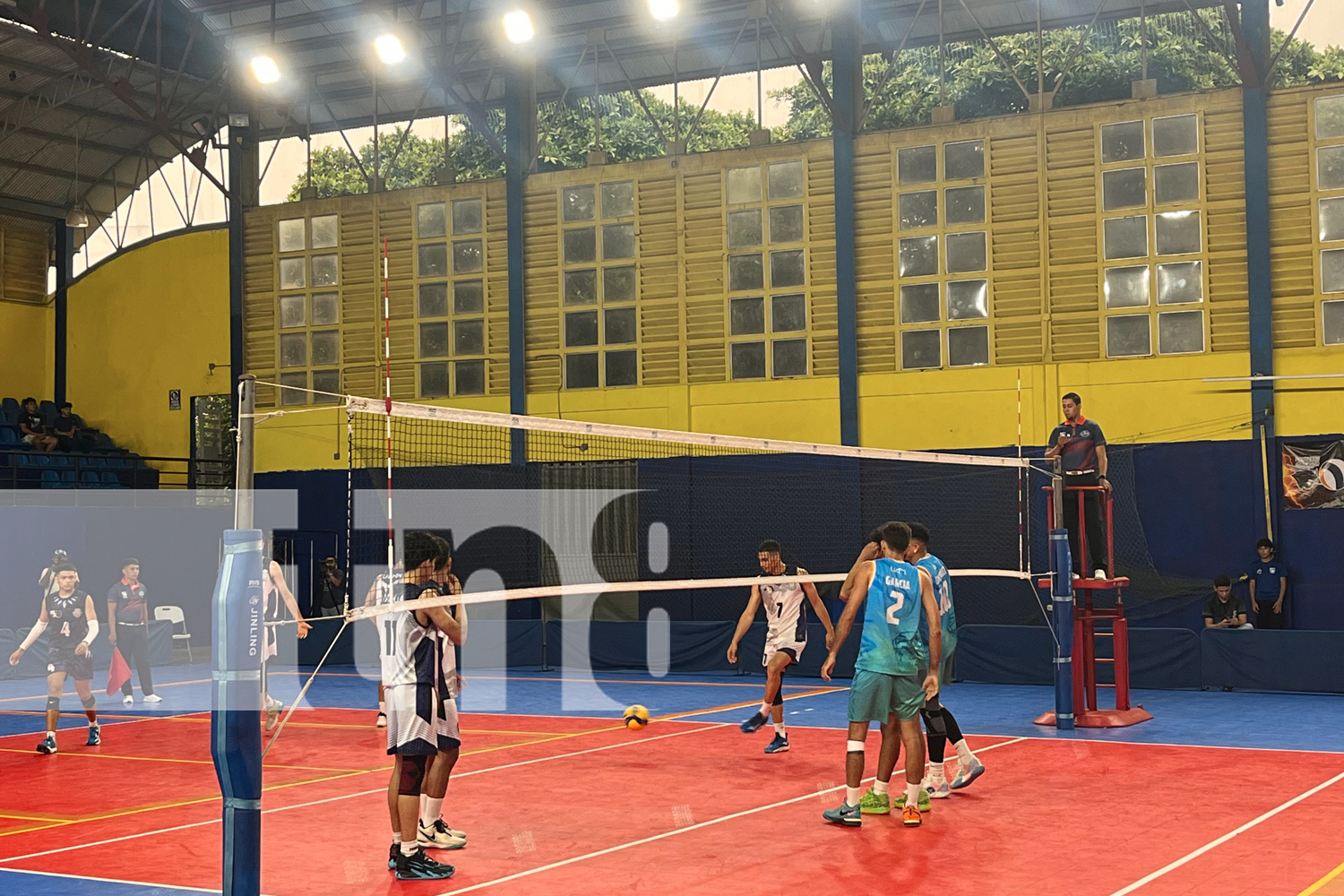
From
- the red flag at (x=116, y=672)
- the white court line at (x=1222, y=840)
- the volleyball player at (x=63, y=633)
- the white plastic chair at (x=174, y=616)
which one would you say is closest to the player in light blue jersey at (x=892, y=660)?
the white court line at (x=1222, y=840)

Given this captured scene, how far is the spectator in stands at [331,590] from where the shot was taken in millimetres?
26344

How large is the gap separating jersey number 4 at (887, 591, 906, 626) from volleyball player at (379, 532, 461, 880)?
3.15 metres

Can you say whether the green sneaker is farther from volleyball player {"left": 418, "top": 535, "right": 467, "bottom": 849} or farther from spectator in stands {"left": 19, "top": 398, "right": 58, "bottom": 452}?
spectator in stands {"left": 19, "top": 398, "right": 58, "bottom": 452}

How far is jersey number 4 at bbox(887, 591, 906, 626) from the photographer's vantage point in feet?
32.0

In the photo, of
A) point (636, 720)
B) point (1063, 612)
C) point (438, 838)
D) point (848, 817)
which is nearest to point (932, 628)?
point (848, 817)

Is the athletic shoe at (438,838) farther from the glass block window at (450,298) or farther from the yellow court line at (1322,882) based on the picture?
the glass block window at (450,298)

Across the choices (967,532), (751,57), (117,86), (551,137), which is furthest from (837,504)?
(551,137)

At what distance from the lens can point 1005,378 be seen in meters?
22.8

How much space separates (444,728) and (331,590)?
18.6 metres

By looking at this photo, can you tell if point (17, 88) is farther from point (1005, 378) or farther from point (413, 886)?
point (413, 886)

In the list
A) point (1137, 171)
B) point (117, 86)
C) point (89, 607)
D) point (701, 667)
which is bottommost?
point (701, 667)

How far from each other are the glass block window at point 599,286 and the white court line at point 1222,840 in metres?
15.8

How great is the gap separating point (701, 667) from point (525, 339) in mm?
7278

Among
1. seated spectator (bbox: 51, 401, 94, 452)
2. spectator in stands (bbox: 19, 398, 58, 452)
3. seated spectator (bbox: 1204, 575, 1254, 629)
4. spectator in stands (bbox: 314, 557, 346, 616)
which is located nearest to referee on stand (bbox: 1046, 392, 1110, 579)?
seated spectator (bbox: 1204, 575, 1254, 629)
